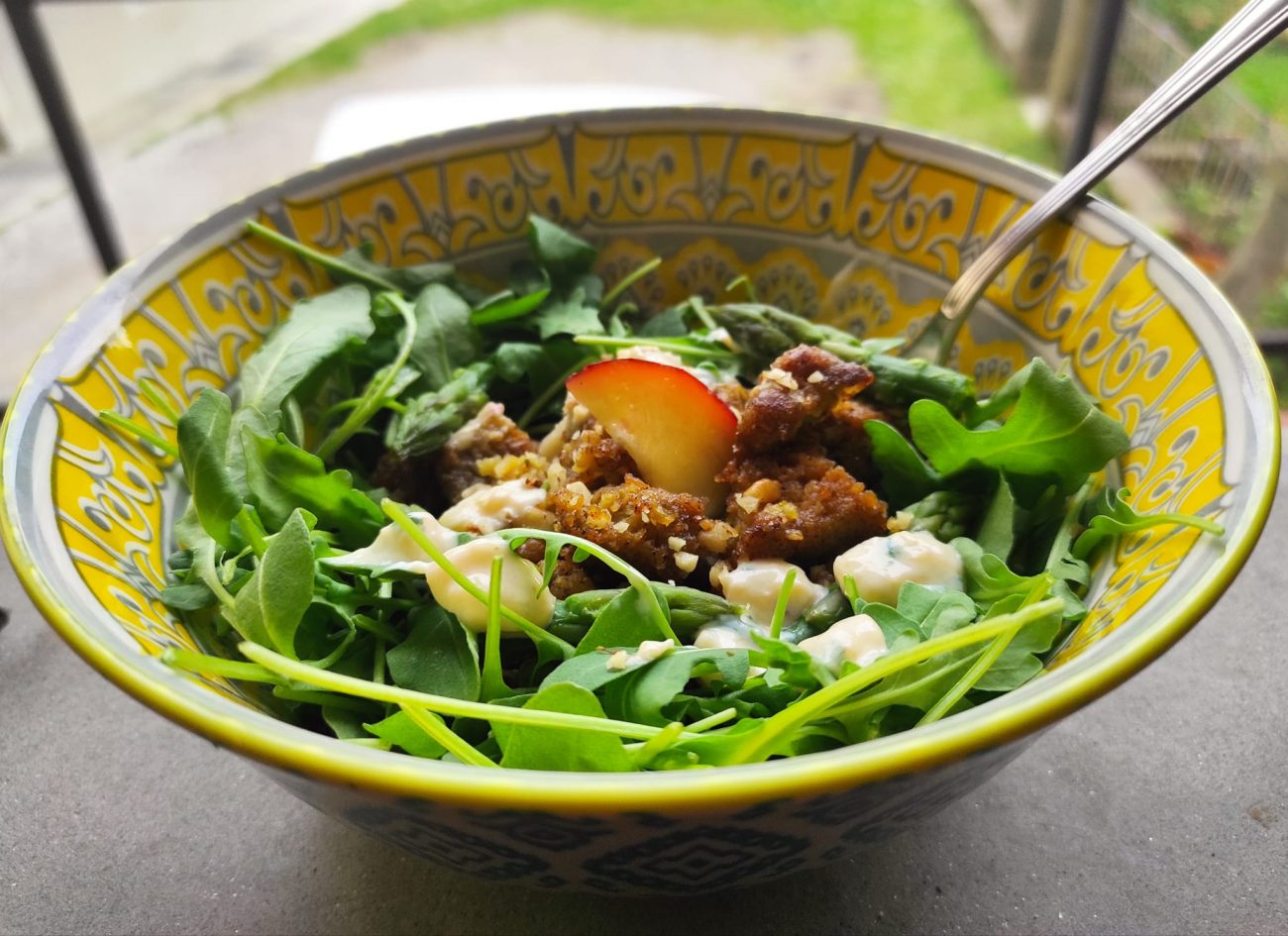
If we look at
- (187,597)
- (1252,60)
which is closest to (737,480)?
(187,597)

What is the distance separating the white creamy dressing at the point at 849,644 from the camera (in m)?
0.76

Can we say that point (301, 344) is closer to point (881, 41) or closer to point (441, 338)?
point (441, 338)

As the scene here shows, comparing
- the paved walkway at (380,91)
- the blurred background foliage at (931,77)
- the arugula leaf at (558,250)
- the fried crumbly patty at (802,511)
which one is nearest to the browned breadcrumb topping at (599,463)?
the fried crumbly patty at (802,511)

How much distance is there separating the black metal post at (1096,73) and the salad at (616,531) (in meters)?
0.72

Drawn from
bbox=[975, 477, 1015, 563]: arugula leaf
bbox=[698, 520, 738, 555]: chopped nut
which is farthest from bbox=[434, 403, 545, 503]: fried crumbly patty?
bbox=[975, 477, 1015, 563]: arugula leaf

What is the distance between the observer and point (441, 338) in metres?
1.17

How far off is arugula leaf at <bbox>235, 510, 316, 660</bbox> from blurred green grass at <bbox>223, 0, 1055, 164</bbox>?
1802 mm

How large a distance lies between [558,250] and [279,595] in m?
0.60

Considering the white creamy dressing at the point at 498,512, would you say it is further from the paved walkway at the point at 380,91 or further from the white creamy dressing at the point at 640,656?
the paved walkway at the point at 380,91

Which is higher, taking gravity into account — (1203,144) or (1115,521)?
(1115,521)

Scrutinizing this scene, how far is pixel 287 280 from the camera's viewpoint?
3.84 ft

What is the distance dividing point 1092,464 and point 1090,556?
0.09 m

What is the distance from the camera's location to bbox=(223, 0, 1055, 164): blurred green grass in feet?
7.72

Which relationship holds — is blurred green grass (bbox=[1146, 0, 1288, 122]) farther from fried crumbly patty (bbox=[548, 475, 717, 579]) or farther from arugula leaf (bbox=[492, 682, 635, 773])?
arugula leaf (bbox=[492, 682, 635, 773])
